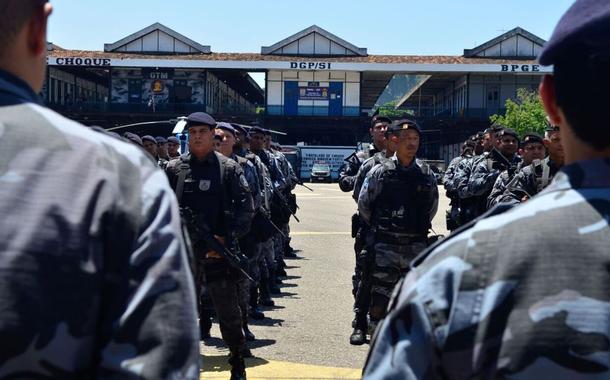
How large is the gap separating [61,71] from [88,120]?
13.0 feet

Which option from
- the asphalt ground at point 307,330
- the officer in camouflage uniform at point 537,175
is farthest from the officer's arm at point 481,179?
the officer in camouflage uniform at point 537,175

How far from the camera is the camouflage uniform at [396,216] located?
262 inches

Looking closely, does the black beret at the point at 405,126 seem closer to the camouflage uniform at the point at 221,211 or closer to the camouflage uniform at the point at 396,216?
the camouflage uniform at the point at 396,216

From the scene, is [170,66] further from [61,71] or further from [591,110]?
[591,110]

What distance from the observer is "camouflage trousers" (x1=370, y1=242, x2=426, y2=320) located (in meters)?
6.70

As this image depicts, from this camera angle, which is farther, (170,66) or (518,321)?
(170,66)

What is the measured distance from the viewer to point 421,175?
265 inches

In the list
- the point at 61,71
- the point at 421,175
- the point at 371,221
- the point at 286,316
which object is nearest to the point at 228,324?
the point at 371,221

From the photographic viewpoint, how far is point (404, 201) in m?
6.66

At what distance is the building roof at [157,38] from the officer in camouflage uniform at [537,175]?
47.4 meters

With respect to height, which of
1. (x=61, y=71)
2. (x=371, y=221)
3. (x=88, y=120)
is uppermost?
(x=61, y=71)

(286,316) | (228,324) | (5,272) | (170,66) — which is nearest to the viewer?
(5,272)

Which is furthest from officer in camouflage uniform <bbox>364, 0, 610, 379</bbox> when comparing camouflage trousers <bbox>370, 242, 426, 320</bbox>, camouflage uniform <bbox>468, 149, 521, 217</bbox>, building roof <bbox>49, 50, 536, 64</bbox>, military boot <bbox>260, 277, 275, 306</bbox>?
building roof <bbox>49, 50, 536, 64</bbox>

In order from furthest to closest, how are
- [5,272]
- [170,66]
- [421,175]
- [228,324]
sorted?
1. [170,66]
2. [421,175]
3. [228,324]
4. [5,272]
